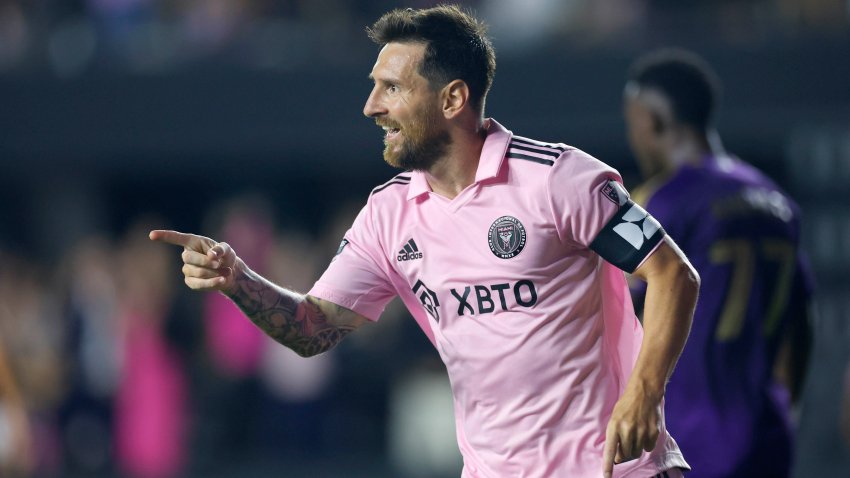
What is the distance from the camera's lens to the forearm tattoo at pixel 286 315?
3.84m

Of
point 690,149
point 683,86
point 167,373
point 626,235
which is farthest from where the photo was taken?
point 167,373

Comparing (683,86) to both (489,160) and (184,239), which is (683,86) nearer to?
(489,160)

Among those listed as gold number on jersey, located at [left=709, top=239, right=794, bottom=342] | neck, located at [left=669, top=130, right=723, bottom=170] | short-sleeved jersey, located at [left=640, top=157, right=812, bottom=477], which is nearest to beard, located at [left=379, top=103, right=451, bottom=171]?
short-sleeved jersey, located at [left=640, top=157, right=812, bottom=477]

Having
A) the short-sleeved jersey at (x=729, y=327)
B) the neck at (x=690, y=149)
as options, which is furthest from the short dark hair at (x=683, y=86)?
the short-sleeved jersey at (x=729, y=327)

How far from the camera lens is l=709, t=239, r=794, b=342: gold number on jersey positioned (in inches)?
185

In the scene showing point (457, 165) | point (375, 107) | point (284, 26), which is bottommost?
point (284, 26)

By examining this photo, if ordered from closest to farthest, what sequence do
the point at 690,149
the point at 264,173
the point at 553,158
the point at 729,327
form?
1. the point at 553,158
2. the point at 729,327
3. the point at 690,149
4. the point at 264,173

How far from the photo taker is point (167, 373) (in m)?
10.6

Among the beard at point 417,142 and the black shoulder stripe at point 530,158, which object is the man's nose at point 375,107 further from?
the black shoulder stripe at point 530,158

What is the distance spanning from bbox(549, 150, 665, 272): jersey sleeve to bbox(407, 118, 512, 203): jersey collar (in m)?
0.22

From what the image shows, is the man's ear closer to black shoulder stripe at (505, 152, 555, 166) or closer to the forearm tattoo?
black shoulder stripe at (505, 152, 555, 166)

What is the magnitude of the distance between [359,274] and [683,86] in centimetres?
186

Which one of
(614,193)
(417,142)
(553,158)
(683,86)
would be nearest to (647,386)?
(614,193)

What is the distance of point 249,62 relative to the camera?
1265cm
